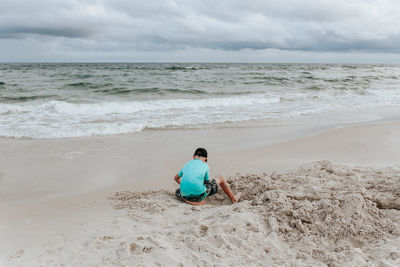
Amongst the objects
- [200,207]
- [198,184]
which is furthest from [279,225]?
[198,184]

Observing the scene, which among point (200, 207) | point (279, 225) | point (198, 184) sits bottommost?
point (200, 207)

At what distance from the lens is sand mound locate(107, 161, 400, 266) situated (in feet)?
9.23

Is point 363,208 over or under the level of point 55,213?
over

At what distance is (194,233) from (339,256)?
55.9 inches

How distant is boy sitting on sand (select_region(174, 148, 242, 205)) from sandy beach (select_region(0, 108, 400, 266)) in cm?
16

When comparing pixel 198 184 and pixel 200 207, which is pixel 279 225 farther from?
pixel 198 184

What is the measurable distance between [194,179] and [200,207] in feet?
1.33

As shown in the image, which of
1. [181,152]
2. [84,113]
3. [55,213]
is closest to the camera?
[55,213]

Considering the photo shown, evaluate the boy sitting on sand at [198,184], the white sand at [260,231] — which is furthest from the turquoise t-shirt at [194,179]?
the white sand at [260,231]

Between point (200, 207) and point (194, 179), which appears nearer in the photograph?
point (200, 207)

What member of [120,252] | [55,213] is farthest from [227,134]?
[120,252]

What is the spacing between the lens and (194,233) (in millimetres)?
3189

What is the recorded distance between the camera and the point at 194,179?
4316 millimetres

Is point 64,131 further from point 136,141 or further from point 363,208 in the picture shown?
point 363,208
